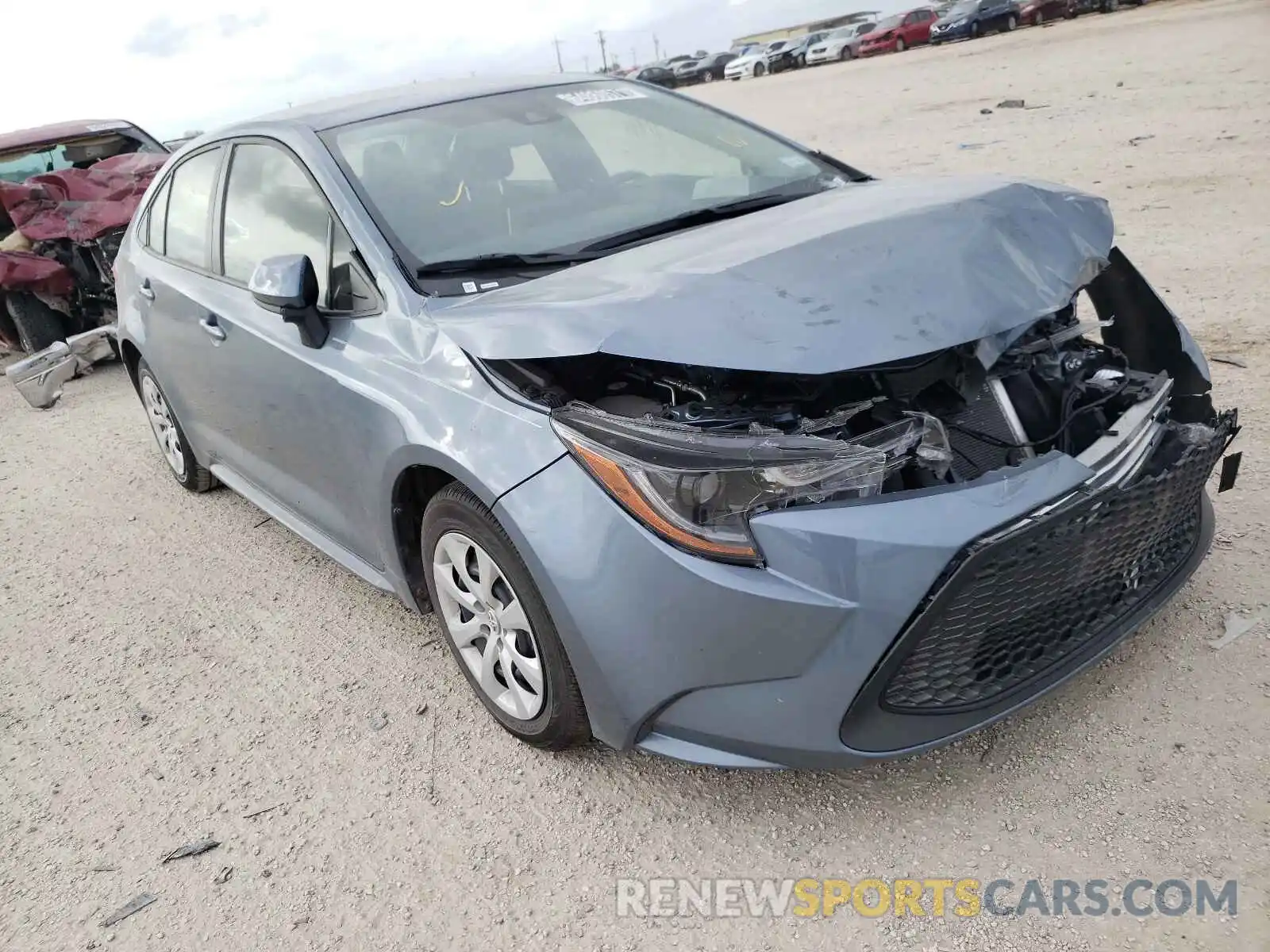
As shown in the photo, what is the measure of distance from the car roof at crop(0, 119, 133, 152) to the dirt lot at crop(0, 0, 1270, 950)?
5577 millimetres

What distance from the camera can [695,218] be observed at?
295 centimetres

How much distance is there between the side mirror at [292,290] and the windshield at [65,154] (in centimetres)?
668

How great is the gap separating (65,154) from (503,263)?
25.1 ft

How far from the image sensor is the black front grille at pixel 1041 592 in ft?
6.16

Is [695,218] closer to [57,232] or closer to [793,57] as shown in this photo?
[57,232]

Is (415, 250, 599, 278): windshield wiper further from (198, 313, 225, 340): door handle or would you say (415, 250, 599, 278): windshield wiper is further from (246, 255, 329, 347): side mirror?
(198, 313, 225, 340): door handle

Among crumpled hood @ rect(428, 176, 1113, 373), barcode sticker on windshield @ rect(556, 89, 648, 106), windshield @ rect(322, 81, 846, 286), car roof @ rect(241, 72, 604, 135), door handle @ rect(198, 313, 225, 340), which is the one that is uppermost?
car roof @ rect(241, 72, 604, 135)

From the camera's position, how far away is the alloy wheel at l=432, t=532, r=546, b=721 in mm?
2406

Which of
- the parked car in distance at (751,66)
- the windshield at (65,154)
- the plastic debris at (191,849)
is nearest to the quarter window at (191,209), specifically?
the plastic debris at (191,849)

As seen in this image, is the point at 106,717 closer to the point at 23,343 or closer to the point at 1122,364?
the point at 1122,364

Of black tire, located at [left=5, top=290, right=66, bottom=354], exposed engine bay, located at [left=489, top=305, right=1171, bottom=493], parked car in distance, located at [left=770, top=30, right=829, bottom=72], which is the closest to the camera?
exposed engine bay, located at [left=489, top=305, right=1171, bottom=493]

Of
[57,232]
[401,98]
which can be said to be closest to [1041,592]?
[401,98]

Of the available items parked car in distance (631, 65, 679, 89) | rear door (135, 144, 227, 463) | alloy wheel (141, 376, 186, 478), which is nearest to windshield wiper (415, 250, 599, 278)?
rear door (135, 144, 227, 463)

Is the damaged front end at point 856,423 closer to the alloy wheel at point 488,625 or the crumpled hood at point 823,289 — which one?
the crumpled hood at point 823,289
